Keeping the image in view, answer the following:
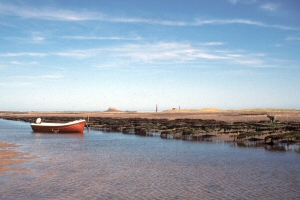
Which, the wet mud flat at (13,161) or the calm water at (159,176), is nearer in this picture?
the calm water at (159,176)

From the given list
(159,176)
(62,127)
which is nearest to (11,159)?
(159,176)

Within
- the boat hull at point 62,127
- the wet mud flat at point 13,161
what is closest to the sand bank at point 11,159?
the wet mud flat at point 13,161

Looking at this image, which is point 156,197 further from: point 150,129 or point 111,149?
point 150,129

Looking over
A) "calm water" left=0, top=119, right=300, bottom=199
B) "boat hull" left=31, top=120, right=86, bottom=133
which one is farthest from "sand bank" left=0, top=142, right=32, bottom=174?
"boat hull" left=31, top=120, right=86, bottom=133

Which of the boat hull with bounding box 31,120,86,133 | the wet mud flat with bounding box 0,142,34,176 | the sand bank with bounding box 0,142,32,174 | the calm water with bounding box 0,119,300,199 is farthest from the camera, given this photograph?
the boat hull with bounding box 31,120,86,133

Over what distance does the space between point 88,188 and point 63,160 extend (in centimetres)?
742

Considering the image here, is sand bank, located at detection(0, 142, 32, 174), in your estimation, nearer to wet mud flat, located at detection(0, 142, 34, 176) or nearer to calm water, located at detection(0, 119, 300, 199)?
wet mud flat, located at detection(0, 142, 34, 176)

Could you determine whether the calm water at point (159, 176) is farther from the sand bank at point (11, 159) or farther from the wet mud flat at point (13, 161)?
the sand bank at point (11, 159)

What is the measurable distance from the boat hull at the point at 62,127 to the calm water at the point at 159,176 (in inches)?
813

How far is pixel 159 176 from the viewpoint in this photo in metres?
15.8

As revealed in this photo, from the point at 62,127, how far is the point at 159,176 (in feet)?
104

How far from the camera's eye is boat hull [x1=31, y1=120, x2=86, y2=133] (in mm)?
44125

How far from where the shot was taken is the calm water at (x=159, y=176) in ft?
41.7

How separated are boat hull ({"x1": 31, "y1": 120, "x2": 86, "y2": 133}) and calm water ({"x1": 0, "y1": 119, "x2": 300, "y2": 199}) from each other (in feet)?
67.7
